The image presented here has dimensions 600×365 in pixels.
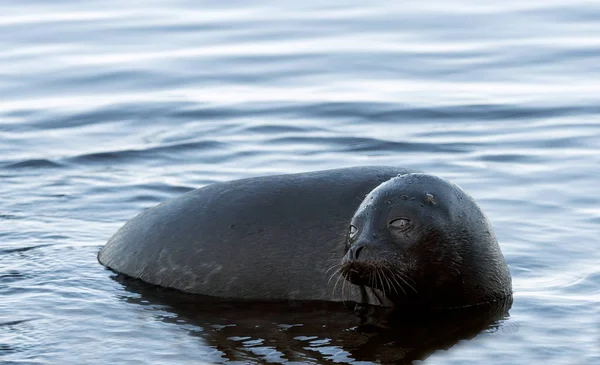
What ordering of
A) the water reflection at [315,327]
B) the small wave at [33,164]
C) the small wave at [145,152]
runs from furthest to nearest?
the small wave at [145,152] → the small wave at [33,164] → the water reflection at [315,327]

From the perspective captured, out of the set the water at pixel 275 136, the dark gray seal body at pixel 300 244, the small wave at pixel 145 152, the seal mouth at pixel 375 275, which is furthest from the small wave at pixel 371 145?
the seal mouth at pixel 375 275

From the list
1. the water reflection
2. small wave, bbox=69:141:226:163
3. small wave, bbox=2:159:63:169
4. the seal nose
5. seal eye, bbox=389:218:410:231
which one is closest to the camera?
the water reflection

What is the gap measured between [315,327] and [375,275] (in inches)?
19.3

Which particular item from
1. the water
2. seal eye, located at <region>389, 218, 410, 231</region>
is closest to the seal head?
seal eye, located at <region>389, 218, 410, 231</region>

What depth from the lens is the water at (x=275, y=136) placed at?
288 inches

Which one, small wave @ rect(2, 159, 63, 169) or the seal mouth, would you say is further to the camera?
small wave @ rect(2, 159, 63, 169)

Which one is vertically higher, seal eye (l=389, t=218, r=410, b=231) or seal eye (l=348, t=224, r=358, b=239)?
seal eye (l=389, t=218, r=410, b=231)

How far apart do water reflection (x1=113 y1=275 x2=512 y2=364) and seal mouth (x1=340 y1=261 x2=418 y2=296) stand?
9.5 inches

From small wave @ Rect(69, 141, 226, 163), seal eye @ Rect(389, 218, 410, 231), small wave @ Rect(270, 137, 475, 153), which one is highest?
small wave @ Rect(270, 137, 475, 153)

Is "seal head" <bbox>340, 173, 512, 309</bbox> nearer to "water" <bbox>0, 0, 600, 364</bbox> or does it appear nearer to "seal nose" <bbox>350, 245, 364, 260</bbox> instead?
"seal nose" <bbox>350, 245, 364, 260</bbox>

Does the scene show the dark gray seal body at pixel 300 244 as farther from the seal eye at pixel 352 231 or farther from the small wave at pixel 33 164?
the small wave at pixel 33 164

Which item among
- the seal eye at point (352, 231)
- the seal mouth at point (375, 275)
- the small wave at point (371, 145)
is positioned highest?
the small wave at point (371, 145)

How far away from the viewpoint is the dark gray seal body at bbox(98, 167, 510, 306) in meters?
7.36

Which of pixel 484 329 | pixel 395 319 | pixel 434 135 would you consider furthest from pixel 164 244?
pixel 434 135
